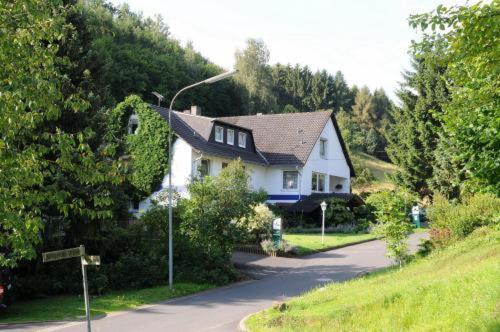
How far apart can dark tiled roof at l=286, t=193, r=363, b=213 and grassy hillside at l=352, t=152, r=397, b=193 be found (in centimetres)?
1779

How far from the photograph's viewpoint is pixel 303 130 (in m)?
48.2

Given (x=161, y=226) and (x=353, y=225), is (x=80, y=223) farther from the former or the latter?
(x=353, y=225)

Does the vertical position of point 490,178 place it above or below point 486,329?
above

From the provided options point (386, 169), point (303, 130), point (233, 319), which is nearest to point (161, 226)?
point (233, 319)

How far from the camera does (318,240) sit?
35375 mm

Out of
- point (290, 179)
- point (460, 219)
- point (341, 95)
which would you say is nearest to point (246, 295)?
point (460, 219)

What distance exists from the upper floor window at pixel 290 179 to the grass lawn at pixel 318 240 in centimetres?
640

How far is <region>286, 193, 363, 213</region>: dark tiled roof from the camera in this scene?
43375 mm

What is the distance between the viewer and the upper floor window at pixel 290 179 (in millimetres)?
45219

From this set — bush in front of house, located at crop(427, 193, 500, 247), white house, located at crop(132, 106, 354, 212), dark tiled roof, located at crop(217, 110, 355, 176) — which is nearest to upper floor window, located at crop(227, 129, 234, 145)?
white house, located at crop(132, 106, 354, 212)

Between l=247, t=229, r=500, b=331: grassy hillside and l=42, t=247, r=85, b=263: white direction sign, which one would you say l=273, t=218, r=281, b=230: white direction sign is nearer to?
l=247, t=229, r=500, b=331: grassy hillside

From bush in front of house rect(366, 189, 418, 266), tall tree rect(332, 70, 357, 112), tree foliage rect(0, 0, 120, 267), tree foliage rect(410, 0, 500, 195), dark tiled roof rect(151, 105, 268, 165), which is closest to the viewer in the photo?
tree foliage rect(0, 0, 120, 267)

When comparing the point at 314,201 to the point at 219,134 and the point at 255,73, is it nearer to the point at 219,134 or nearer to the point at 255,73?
the point at 219,134

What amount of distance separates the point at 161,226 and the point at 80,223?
3852 mm
